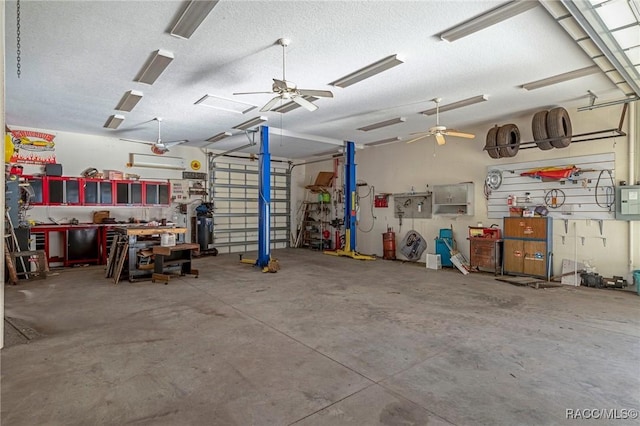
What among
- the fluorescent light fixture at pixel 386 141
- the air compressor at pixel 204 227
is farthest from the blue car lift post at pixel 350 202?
the air compressor at pixel 204 227

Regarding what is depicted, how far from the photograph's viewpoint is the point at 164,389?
2.39 m

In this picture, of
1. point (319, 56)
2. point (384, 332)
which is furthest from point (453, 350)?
point (319, 56)

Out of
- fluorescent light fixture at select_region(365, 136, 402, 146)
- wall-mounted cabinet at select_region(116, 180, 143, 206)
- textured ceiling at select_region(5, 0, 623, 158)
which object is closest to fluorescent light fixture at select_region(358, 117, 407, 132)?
textured ceiling at select_region(5, 0, 623, 158)

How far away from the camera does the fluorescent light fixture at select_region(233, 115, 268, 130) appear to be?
22.6 ft

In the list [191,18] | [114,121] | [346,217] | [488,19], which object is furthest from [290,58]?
[346,217]

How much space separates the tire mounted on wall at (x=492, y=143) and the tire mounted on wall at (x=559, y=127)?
0.94m

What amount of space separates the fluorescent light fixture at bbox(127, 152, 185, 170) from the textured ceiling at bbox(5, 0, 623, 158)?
1.97 meters

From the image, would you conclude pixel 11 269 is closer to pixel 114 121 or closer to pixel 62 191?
pixel 62 191

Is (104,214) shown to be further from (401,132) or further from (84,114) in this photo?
(401,132)

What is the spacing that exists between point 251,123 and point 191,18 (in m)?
3.99

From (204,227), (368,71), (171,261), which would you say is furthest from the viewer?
(204,227)

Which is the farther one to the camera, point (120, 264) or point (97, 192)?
Result: point (97, 192)

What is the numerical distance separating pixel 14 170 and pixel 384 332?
792 centimetres

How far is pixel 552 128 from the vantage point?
18.3 ft
